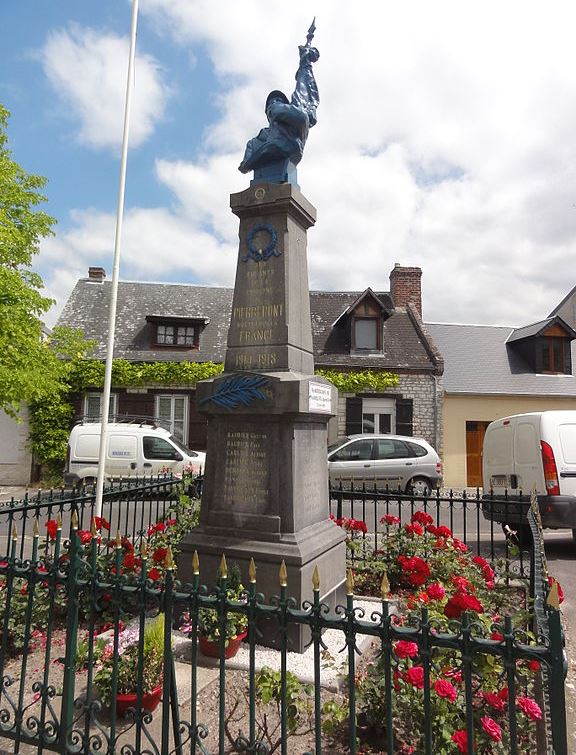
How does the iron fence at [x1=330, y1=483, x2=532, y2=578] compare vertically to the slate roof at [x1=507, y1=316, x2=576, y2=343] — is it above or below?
below

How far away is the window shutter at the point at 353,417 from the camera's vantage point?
55.8 feet

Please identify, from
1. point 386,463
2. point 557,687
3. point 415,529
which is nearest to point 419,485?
point 386,463

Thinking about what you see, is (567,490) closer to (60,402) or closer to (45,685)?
(45,685)

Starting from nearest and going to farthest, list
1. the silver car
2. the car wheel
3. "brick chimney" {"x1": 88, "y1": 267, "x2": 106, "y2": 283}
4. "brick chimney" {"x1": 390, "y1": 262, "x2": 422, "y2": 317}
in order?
1. the silver car
2. the car wheel
3. "brick chimney" {"x1": 390, "y1": 262, "x2": 422, "y2": 317}
4. "brick chimney" {"x1": 88, "y1": 267, "x2": 106, "y2": 283}

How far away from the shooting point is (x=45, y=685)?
2.63 m

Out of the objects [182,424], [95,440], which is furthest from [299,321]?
[182,424]

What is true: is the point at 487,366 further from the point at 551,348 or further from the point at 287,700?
the point at 287,700

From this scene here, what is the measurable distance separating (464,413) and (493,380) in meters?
1.99

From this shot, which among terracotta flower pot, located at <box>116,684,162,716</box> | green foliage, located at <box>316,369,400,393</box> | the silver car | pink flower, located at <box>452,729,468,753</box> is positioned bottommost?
terracotta flower pot, located at <box>116,684,162,716</box>

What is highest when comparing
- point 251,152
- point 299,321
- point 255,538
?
point 251,152

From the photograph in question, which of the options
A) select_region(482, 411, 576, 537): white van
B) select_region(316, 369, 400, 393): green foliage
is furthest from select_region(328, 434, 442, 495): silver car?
select_region(316, 369, 400, 393): green foliage

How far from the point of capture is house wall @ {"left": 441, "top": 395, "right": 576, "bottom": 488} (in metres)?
17.1

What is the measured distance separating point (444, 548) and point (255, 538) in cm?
211

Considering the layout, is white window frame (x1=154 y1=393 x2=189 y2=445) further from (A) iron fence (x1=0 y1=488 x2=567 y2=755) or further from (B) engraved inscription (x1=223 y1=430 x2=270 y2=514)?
(A) iron fence (x1=0 y1=488 x2=567 y2=755)
